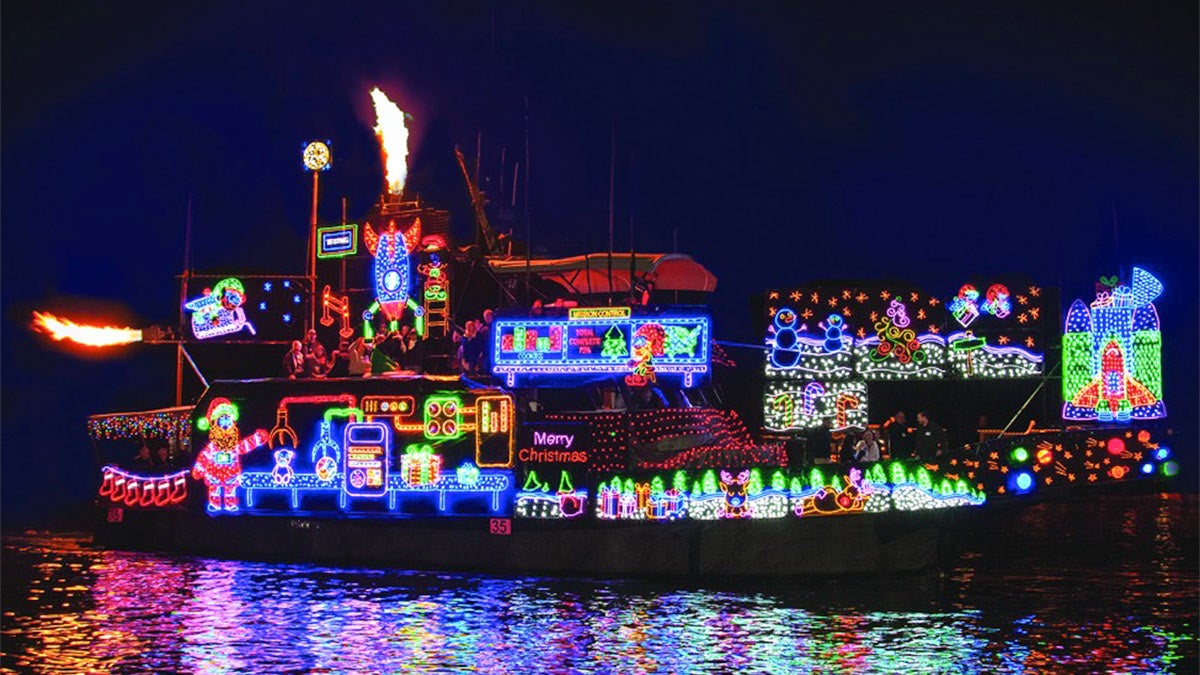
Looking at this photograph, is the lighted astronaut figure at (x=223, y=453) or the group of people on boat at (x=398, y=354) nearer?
the group of people on boat at (x=398, y=354)

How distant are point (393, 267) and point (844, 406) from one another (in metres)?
9.16

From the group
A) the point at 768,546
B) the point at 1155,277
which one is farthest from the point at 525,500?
the point at 1155,277

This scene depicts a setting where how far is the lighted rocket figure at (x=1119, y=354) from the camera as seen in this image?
22.2 meters

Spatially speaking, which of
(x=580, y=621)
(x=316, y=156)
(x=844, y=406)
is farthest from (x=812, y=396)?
(x=316, y=156)

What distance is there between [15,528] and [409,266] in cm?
1546

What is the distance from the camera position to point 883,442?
81.4ft

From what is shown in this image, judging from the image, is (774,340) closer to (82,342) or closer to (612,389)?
(612,389)

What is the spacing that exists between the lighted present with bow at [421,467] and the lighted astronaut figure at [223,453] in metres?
3.11

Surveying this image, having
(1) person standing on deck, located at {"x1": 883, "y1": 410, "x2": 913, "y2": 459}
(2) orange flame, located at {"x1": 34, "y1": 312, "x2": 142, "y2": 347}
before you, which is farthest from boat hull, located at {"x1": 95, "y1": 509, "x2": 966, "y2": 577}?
(2) orange flame, located at {"x1": 34, "y1": 312, "x2": 142, "y2": 347}

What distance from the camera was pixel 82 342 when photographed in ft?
89.9

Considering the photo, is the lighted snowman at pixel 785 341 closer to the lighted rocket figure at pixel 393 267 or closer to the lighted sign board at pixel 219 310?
the lighted rocket figure at pixel 393 267

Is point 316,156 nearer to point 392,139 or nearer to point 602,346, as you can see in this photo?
point 392,139

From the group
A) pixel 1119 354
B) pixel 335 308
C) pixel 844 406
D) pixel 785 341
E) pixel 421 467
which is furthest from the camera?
pixel 335 308

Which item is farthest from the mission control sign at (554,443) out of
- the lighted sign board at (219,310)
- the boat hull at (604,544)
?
the lighted sign board at (219,310)
